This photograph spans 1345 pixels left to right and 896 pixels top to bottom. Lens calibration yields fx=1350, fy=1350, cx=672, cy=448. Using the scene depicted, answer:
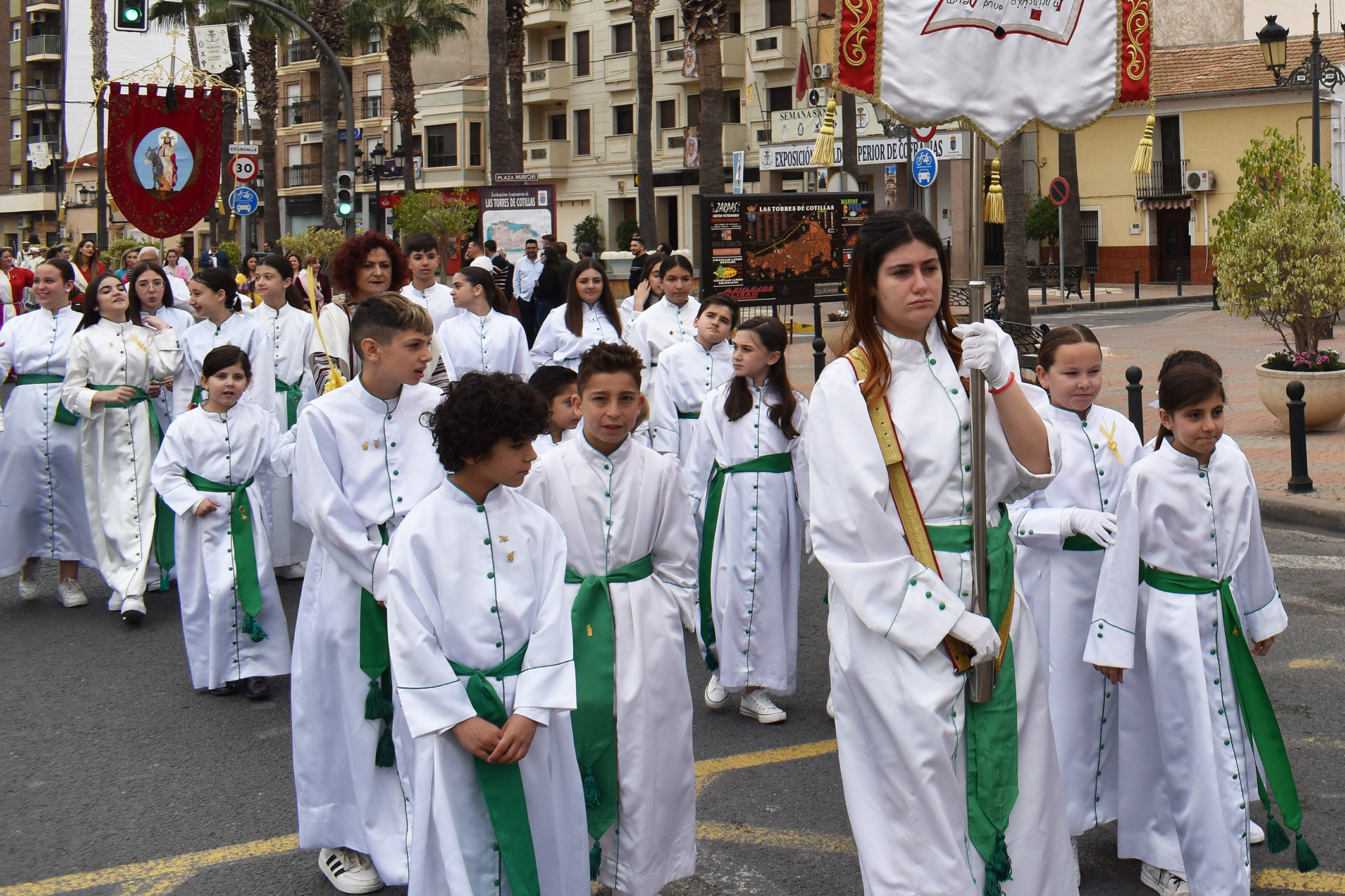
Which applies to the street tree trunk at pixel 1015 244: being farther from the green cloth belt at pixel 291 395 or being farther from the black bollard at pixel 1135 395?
the green cloth belt at pixel 291 395

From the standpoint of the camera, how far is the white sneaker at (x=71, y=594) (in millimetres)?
8172

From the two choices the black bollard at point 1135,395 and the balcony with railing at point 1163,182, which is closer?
the black bollard at point 1135,395

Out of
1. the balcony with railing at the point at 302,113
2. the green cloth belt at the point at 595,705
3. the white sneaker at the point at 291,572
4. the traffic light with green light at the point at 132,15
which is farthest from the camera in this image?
the balcony with railing at the point at 302,113

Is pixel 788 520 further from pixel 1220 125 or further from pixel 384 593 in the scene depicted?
pixel 1220 125

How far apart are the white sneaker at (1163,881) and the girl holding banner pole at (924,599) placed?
0.91 metres

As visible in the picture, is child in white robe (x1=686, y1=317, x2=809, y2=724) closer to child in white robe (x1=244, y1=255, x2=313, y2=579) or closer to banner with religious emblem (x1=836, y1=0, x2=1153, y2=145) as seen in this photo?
banner with religious emblem (x1=836, y1=0, x2=1153, y2=145)

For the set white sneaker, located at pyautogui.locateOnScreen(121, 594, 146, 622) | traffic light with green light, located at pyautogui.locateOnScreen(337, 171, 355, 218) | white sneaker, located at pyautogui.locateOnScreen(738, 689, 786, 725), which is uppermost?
traffic light with green light, located at pyautogui.locateOnScreen(337, 171, 355, 218)

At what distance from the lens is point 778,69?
4541cm

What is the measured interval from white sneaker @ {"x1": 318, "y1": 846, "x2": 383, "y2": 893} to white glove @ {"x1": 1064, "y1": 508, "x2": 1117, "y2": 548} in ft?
8.07

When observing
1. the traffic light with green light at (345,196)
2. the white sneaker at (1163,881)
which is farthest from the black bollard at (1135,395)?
the traffic light with green light at (345,196)

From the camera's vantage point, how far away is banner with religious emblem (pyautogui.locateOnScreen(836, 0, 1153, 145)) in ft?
12.0

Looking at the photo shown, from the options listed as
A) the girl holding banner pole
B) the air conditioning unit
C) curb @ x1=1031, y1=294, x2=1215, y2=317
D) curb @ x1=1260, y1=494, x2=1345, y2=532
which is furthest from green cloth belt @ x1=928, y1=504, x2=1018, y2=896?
the air conditioning unit

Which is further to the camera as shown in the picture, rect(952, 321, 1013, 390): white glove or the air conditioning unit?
the air conditioning unit

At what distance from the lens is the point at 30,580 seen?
848 cm
